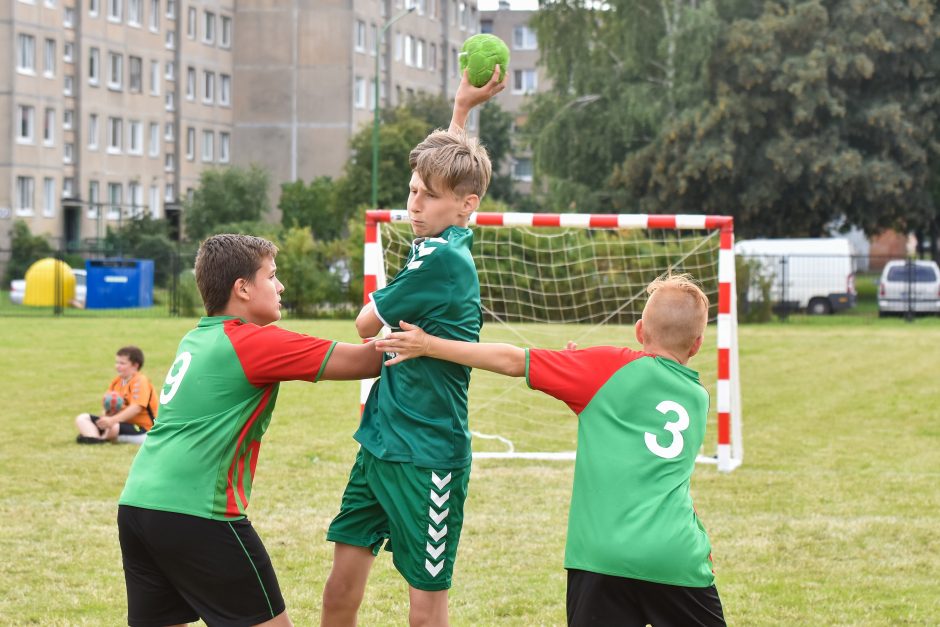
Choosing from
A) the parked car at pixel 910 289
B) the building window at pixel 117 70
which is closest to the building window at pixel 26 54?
the building window at pixel 117 70

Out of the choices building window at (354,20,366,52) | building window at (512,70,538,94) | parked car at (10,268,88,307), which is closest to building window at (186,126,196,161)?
building window at (354,20,366,52)

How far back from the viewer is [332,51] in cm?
7256

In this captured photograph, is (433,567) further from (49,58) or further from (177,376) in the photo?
(49,58)

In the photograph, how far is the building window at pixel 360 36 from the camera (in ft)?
241

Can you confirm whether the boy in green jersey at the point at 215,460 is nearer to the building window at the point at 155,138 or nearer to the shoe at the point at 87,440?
the shoe at the point at 87,440

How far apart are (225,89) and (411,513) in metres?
70.7

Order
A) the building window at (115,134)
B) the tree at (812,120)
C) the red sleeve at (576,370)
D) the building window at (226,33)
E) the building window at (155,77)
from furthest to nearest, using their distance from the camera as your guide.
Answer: the building window at (226,33) → the building window at (155,77) → the building window at (115,134) → the tree at (812,120) → the red sleeve at (576,370)

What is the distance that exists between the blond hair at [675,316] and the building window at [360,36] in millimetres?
70740

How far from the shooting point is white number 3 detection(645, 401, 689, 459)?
13.4ft

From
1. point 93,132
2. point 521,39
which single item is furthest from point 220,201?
point 521,39

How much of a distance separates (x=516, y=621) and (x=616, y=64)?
41485 millimetres

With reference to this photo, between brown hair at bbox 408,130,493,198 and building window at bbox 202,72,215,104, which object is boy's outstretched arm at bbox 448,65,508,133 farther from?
building window at bbox 202,72,215,104

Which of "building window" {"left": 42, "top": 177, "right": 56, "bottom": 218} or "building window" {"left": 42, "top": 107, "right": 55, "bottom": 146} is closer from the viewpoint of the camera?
"building window" {"left": 42, "top": 107, "right": 55, "bottom": 146}

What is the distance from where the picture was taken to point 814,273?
39750 millimetres
